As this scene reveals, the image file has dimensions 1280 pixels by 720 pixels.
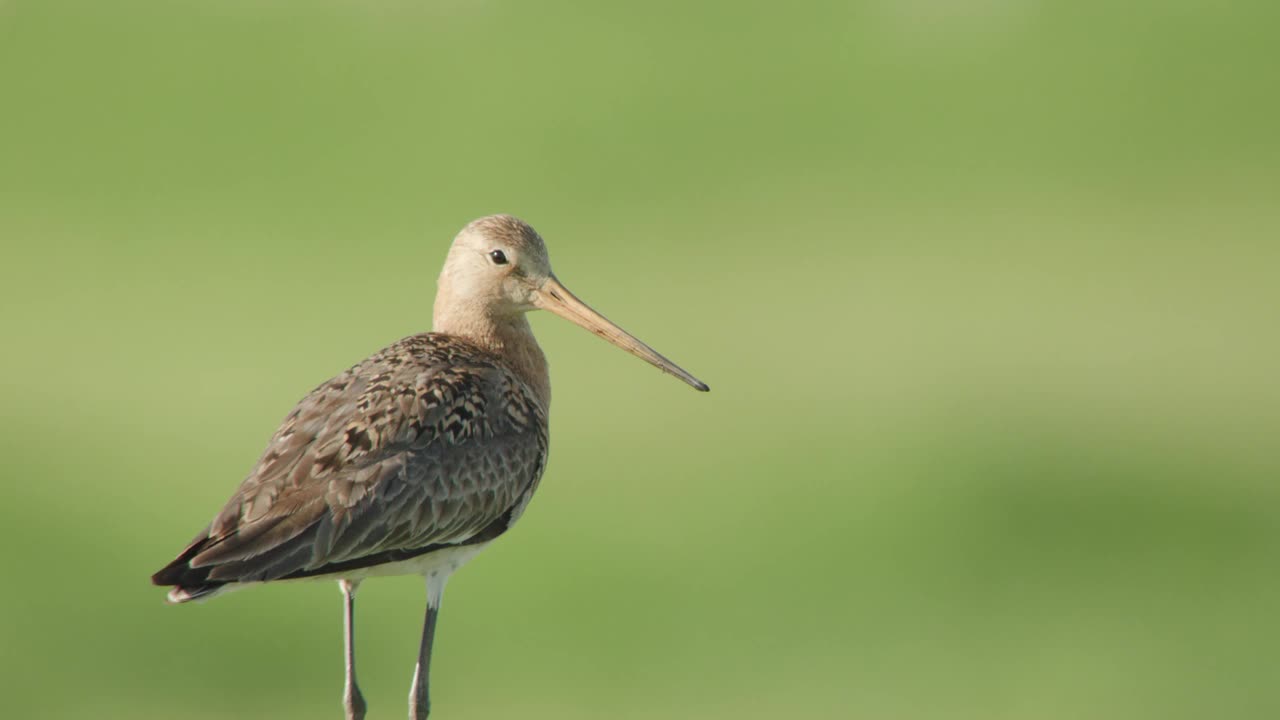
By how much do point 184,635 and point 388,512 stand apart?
655 cm

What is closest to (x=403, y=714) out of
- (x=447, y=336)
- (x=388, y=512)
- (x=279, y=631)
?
(x=279, y=631)

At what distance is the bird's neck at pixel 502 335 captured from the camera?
855 centimetres

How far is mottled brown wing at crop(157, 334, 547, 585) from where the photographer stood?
674 centimetres

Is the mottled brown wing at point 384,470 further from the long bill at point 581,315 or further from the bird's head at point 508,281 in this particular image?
the long bill at point 581,315

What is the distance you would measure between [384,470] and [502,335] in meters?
1.60

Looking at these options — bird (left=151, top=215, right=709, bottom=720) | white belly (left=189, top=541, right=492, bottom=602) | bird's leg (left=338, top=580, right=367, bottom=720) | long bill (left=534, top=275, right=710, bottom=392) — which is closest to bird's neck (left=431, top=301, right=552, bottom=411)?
bird (left=151, top=215, right=709, bottom=720)

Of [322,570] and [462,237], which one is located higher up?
[462,237]

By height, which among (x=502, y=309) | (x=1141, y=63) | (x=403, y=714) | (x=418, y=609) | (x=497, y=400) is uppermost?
(x=1141, y=63)

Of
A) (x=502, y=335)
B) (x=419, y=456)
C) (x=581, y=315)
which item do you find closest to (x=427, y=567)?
(x=419, y=456)

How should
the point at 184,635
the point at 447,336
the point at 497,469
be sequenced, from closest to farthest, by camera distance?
the point at 497,469, the point at 447,336, the point at 184,635

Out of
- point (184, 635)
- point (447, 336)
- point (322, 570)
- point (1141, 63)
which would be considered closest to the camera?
point (322, 570)

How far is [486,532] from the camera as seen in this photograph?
7766 millimetres

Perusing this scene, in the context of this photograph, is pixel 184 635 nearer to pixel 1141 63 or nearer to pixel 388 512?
pixel 388 512

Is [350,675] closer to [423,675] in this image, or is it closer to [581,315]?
[423,675]
